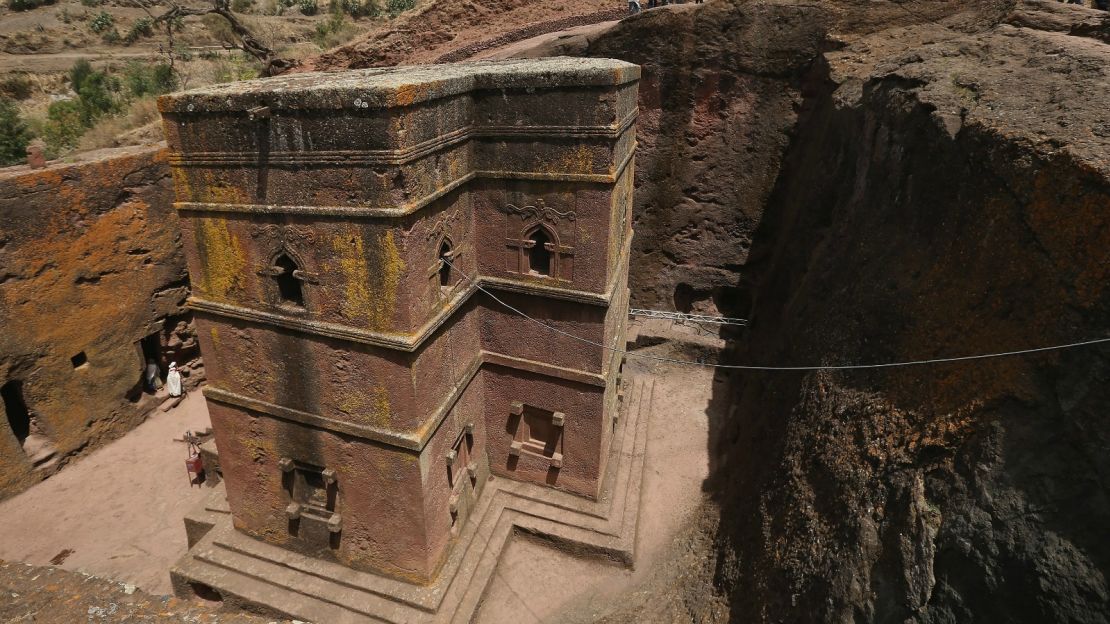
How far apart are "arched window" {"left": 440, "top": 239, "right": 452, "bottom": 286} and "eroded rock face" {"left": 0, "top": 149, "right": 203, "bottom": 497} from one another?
8588 mm

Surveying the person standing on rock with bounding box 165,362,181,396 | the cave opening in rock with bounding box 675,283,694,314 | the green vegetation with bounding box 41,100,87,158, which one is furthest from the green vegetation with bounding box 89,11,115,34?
the cave opening in rock with bounding box 675,283,694,314

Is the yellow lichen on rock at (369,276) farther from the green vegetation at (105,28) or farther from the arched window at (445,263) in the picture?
the green vegetation at (105,28)

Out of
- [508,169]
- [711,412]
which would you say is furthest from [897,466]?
[711,412]

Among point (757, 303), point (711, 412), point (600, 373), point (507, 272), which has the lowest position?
point (711, 412)

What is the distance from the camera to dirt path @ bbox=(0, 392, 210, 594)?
980 centimetres

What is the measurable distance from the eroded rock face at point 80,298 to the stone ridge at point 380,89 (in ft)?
21.6

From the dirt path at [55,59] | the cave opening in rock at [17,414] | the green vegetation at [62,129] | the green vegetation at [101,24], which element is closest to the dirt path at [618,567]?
the cave opening in rock at [17,414]

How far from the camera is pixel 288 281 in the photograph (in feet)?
23.4

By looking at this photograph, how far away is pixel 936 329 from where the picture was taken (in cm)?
647

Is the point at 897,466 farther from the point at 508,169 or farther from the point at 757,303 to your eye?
the point at 757,303

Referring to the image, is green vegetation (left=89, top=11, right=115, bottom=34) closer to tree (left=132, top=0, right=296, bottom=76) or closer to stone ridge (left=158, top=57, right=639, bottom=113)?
tree (left=132, top=0, right=296, bottom=76)

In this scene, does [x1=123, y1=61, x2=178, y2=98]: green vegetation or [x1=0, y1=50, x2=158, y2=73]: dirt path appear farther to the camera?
[x1=0, y1=50, x2=158, y2=73]: dirt path

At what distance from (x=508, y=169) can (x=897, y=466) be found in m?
5.70

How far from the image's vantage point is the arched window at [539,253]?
8116 millimetres
